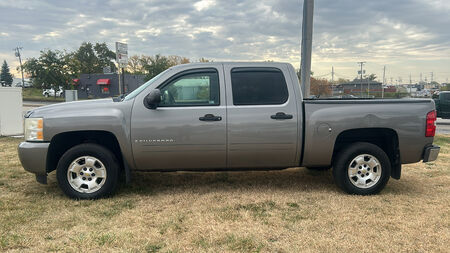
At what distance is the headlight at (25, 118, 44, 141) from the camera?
437 centimetres

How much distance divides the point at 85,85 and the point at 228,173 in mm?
57765

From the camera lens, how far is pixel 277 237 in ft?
11.1

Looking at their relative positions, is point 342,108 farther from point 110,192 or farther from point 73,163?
point 73,163

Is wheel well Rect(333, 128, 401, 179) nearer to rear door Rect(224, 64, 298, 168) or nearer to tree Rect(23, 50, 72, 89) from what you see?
rear door Rect(224, 64, 298, 168)

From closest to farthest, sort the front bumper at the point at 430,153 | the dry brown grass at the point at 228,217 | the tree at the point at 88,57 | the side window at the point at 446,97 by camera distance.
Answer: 1. the dry brown grass at the point at 228,217
2. the front bumper at the point at 430,153
3. the side window at the point at 446,97
4. the tree at the point at 88,57

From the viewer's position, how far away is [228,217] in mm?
3854

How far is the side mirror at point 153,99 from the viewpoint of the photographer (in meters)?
4.26

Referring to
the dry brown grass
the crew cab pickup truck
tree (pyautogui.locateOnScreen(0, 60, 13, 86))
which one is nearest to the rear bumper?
the dry brown grass

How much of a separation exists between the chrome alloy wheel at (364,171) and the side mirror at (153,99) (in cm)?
271

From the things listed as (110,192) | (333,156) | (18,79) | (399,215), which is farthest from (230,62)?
(18,79)

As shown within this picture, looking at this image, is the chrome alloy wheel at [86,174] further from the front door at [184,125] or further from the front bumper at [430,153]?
the front bumper at [430,153]

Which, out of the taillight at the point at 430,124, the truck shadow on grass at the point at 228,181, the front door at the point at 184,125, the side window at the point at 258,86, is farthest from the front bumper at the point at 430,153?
the front door at the point at 184,125

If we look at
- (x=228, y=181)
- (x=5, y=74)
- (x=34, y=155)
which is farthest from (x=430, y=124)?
(x=5, y=74)

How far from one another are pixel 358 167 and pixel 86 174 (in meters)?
3.64
